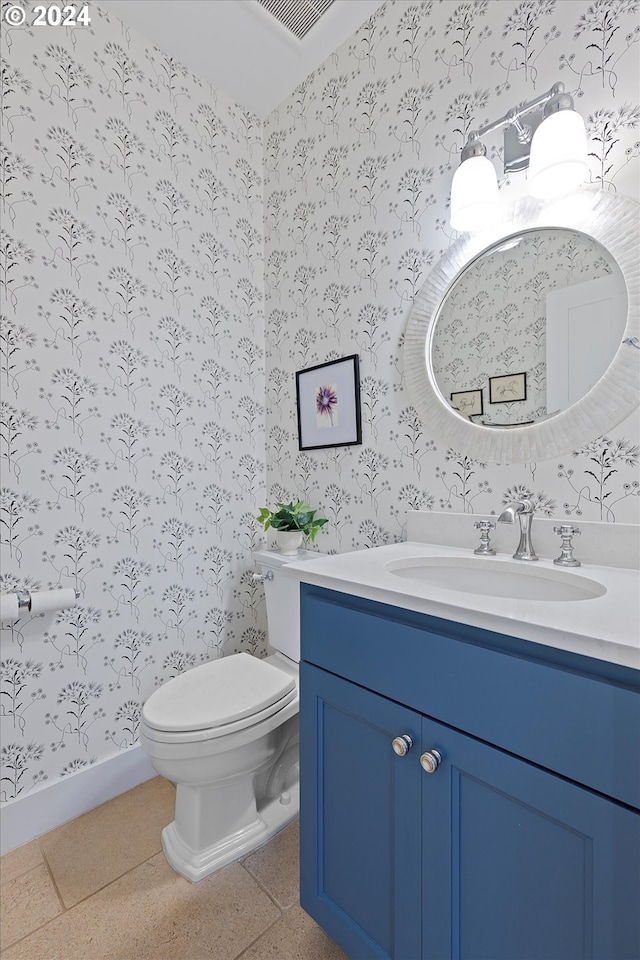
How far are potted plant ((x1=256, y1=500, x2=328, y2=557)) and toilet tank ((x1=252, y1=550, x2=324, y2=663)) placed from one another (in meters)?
0.04

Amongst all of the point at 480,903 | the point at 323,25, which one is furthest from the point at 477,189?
the point at 480,903

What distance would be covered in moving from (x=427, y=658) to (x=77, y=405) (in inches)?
52.5

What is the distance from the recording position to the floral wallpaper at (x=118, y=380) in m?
1.40

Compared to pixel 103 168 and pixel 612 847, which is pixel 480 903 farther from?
pixel 103 168

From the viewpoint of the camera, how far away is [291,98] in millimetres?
1869

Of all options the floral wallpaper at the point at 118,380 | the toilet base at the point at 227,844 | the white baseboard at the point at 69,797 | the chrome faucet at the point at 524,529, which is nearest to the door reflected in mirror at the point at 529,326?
the chrome faucet at the point at 524,529

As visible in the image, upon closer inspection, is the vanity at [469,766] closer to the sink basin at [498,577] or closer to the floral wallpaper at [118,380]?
the sink basin at [498,577]

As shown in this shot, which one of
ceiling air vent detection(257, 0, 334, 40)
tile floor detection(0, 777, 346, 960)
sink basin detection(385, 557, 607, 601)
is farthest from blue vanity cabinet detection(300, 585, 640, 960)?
ceiling air vent detection(257, 0, 334, 40)

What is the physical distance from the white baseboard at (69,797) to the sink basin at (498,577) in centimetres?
126

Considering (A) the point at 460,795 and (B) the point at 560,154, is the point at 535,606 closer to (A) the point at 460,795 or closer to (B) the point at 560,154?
(A) the point at 460,795

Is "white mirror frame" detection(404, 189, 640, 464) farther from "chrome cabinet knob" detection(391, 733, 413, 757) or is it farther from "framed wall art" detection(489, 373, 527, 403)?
"chrome cabinet knob" detection(391, 733, 413, 757)

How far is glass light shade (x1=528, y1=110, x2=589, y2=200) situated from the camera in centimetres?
100

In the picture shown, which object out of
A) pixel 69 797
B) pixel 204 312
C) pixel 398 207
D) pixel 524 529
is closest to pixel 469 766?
pixel 524 529

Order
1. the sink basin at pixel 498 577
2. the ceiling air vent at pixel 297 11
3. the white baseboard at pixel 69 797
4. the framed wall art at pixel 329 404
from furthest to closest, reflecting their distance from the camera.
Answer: the framed wall art at pixel 329 404
the ceiling air vent at pixel 297 11
the white baseboard at pixel 69 797
the sink basin at pixel 498 577
